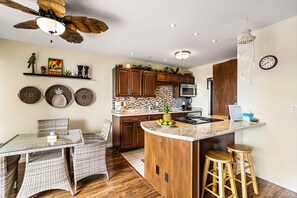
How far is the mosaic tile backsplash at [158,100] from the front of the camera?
408 centimetres

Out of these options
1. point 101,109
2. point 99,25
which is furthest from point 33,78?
point 99,25

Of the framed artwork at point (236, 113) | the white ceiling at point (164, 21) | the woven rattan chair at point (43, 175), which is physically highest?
the white ceiling at point (164, 21)

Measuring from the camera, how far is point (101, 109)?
3.71 metres

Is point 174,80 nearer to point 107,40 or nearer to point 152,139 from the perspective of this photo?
point 107,40

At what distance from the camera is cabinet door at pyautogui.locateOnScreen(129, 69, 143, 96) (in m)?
3.79

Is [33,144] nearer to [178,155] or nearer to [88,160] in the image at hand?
[88,160]

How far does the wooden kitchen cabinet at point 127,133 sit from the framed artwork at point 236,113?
1.99 metres

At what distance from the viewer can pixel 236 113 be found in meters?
2.34

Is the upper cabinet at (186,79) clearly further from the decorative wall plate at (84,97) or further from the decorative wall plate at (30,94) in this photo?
the decorative wall plate at (30,94)

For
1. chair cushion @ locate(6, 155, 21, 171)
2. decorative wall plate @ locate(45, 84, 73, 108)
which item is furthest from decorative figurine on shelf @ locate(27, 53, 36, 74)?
chair cushion @ locate(6, 155, 21, 171)

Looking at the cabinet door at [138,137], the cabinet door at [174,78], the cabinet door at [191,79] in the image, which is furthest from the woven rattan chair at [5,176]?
the cabinet door at [191,79]

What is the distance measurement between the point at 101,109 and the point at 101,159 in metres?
1.70

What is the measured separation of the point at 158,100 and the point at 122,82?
4.72ft

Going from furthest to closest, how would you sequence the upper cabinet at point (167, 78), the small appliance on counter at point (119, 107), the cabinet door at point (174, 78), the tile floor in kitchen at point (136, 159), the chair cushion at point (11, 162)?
the cabinet door at point (174, 78) → the upper cabinet at point (167, 78) → the small appliance on counter at point (119, 107) → the tile floor in kitchen at point (136, 159) → the chair cushion at point (11, 162)
